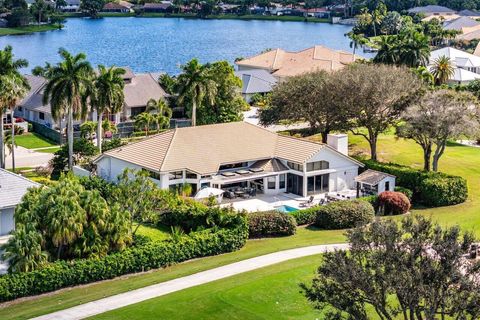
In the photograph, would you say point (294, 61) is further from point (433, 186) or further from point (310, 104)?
point (433, 186)

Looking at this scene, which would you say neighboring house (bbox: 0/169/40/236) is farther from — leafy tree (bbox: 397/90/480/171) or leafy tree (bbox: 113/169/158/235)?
leafy tree (bbox: 397/90/480/171)

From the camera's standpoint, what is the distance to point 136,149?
212 feet

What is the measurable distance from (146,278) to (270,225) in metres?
11.4

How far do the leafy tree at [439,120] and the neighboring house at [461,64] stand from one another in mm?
50917

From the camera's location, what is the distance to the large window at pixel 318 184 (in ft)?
214

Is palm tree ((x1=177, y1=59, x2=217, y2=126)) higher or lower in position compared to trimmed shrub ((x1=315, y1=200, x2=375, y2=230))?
higher

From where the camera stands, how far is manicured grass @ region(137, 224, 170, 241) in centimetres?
5134

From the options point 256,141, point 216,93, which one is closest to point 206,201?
point 256,141

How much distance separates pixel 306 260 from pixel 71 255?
43.2ft

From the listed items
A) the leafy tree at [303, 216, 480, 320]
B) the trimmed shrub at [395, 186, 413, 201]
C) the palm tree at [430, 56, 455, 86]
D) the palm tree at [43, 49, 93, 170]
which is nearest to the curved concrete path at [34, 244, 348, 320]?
the leafy tree at [303, 216, 480, 320]

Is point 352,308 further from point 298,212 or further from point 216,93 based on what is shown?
point 216,93

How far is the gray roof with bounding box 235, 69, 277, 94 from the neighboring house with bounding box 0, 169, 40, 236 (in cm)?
5697

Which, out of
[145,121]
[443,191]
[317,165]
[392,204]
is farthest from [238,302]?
[145,121]

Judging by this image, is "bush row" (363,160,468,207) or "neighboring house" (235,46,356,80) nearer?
"bush row" (363,160,468,207)
